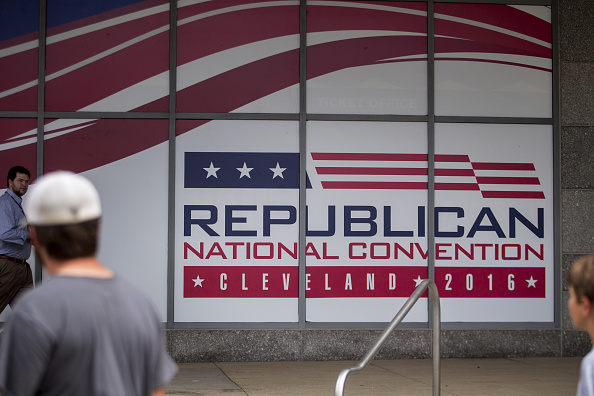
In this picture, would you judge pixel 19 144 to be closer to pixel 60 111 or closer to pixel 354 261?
pixel 60 111

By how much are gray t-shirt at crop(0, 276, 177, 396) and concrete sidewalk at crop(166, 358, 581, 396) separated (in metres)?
5.15

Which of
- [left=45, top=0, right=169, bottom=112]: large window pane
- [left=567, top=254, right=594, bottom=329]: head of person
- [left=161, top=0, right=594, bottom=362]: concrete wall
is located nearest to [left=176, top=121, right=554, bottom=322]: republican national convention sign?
[left=161, top=0, right=594, bottom=362]: concrete wall

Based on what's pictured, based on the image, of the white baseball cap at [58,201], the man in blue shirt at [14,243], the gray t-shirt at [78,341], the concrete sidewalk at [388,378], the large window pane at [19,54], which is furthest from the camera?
the large window pane at [19,54]

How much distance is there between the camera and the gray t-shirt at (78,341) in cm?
206

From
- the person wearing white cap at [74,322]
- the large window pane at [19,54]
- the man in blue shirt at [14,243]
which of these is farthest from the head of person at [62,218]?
the large window pane at [19,54]

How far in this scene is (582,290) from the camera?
7.70 ft

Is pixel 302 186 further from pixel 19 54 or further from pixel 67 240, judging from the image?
pixel 67 240

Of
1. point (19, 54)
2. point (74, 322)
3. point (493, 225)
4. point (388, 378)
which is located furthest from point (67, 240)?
point (493, 225)

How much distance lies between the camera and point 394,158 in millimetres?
9320

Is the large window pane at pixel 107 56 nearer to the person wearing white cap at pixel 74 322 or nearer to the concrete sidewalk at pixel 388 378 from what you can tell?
the concrete sidewalk at pixel 388 378

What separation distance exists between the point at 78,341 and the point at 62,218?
303 millimetres

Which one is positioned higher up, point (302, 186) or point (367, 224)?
point (302, 186)

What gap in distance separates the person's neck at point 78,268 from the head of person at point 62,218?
0.01m

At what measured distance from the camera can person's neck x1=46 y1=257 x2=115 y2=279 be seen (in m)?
2.19
